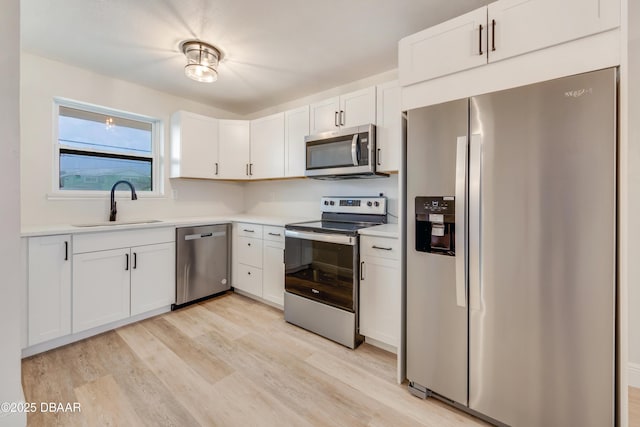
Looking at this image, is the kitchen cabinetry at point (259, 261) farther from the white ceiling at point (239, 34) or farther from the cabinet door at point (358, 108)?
the white ceiling at point (239, 34)

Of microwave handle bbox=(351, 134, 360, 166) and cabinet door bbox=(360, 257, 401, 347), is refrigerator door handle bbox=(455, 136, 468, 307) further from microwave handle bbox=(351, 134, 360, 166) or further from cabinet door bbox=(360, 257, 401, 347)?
microwave handle bbox=(351, 134, 360, 166)

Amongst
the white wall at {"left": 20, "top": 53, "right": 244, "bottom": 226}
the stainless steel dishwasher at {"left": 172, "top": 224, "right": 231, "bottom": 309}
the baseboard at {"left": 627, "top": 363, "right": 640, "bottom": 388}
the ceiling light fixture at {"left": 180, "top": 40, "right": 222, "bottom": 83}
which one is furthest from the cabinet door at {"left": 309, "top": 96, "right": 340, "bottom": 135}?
the baseboard at {"left": 627, "top": 363, "right": 640, "bottom": 388}

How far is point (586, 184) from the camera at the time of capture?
116 centimetres

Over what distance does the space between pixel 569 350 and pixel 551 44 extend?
1.37m

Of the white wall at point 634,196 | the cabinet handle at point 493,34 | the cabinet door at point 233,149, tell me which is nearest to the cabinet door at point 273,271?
the cabinet door at point 233,149

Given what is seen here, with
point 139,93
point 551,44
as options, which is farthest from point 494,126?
point 139,93

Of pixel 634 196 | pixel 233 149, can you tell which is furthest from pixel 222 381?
pixel 634 196

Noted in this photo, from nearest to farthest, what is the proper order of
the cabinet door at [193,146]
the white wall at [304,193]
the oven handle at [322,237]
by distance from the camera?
1. the oven handle at [322,237]
2. the white wall at [304,193]
3. the cabinet door at [193,146]

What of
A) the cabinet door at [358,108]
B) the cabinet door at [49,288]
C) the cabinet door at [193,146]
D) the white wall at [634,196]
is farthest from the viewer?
the cabinet door at [193,146]

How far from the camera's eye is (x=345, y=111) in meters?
2.61

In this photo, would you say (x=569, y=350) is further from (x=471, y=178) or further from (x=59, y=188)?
(x=59, y=188)

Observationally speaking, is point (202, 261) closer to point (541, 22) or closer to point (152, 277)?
point (152, 277)

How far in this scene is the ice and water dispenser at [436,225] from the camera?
4.88 feet

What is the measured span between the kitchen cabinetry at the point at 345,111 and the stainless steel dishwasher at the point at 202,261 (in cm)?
160
